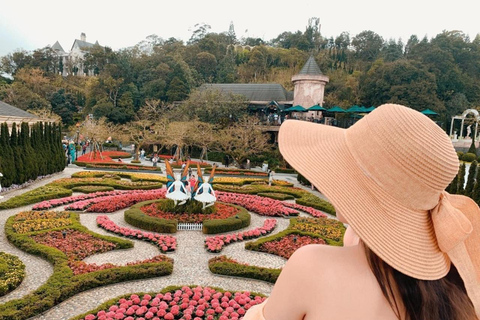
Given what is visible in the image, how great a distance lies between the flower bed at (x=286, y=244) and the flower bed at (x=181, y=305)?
2.36 metres

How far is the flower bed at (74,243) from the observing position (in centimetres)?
755

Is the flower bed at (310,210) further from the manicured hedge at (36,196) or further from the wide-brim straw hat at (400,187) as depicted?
the wide-brim straw hat at (400,187)

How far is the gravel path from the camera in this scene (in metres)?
5.75

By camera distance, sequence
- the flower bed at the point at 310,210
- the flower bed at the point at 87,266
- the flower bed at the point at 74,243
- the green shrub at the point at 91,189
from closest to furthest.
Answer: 1. the flower bed at the point at 87,266
2. the flower bed at the point at 74,243
3. the flower bed at the point at 310,210
4. the green shrub at the point at 91,189

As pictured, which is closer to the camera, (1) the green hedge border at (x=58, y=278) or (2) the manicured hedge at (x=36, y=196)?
(1) the green hedge border at (x=58, y=278)

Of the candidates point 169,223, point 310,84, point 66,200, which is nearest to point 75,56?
point 310,84

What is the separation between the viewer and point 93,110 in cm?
3822

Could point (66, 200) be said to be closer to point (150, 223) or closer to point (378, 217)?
point (150, 223)

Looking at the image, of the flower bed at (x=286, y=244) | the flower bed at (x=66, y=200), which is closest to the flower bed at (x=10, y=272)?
the flower bed at (x=66, y=200)

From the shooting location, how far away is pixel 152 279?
6715 millimetres

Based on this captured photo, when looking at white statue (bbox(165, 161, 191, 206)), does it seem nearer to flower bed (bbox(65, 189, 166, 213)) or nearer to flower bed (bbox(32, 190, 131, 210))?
flower bed (bbox(65, 189, 166, 213))

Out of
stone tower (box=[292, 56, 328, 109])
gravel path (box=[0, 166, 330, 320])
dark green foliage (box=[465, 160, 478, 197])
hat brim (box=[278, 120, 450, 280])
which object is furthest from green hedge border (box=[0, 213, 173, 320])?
stone tower (box=[292, 56, 328, 109])

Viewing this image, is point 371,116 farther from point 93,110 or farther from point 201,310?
A: point 93,110

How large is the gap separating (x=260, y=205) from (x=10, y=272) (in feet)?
27.4
